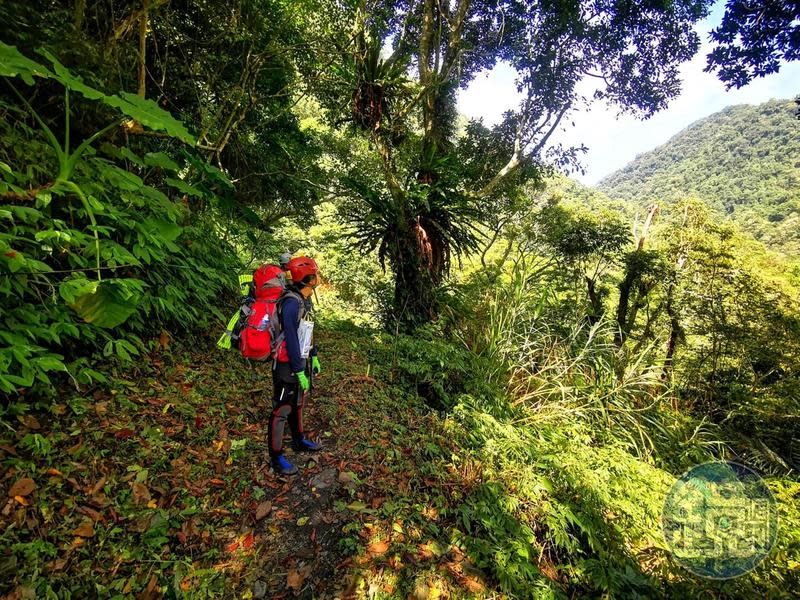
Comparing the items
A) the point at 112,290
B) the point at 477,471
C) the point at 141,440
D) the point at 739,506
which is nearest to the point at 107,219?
the point at 112,290

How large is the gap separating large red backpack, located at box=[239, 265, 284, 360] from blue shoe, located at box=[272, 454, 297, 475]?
36.0 inches

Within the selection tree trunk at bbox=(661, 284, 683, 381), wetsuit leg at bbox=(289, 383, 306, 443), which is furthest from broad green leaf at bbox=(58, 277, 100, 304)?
tree trunk at bbox=(661, 284, 683, 381)

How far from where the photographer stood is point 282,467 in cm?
303

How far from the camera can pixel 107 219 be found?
2.88m

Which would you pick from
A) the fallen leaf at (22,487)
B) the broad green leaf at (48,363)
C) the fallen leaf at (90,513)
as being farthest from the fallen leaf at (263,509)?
the broad green leaf at (48,363)

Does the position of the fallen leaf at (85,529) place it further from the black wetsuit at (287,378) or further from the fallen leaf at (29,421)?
the black wetsuit at (287,378)

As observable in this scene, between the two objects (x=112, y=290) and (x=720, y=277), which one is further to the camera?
(x=720, y=277)

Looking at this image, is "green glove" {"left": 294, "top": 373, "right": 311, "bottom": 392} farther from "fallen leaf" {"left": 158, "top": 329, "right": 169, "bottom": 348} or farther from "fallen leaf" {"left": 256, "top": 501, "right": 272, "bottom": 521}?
"fallen leaf" {"left": 158, "top": 329, "right": 169, "bottom": 348}

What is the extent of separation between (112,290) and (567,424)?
4.51 metres

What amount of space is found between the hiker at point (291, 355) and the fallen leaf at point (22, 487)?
140cm

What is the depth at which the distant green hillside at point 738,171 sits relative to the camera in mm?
48391

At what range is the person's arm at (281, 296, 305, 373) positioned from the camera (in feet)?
9.65

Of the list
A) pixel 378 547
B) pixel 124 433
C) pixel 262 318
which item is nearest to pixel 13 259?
pixel 262 318

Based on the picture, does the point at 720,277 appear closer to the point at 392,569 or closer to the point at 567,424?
the point at 567,424
